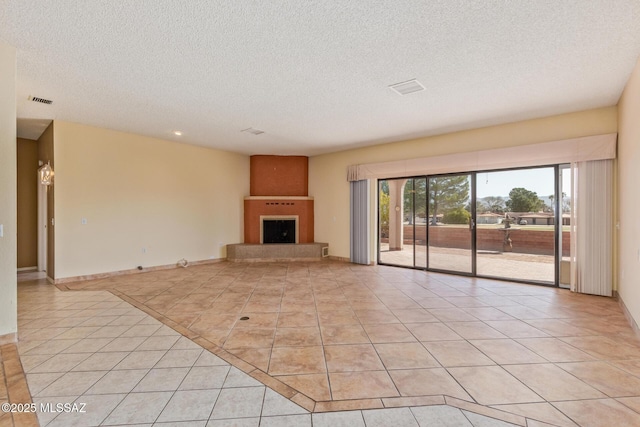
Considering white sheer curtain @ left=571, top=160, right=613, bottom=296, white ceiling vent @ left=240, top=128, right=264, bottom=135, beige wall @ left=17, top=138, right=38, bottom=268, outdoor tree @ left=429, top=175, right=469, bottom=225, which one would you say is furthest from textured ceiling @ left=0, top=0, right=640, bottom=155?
beige wall @ left=17, top=138, right=38, bottom=268

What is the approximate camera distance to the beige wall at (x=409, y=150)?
442cm

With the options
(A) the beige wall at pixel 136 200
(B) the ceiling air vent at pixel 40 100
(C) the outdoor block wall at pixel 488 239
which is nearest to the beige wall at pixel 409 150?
(C) the outdoor block wall at pixel 488 239

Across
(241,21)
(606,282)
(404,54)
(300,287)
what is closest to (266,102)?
(241,21)

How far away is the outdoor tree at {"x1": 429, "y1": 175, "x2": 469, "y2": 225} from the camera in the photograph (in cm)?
570

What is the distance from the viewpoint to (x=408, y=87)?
3.59 metres

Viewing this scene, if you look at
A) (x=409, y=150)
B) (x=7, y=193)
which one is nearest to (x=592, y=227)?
(x=409, y=150)

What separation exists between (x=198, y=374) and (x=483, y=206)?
17.7ft

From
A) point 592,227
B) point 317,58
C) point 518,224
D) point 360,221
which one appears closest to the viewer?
point 317,58

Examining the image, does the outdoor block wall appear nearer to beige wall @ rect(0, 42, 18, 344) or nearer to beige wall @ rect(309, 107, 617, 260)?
beige wall @ rect(309, 107, 617, 260)

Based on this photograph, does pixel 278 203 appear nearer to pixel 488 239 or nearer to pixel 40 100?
pixel 40 100

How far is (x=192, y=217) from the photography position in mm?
6852

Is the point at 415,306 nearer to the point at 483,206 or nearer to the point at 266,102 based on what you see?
the point at 483,206

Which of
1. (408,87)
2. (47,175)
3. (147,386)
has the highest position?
(408,87)

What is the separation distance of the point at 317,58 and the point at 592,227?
4.69m
